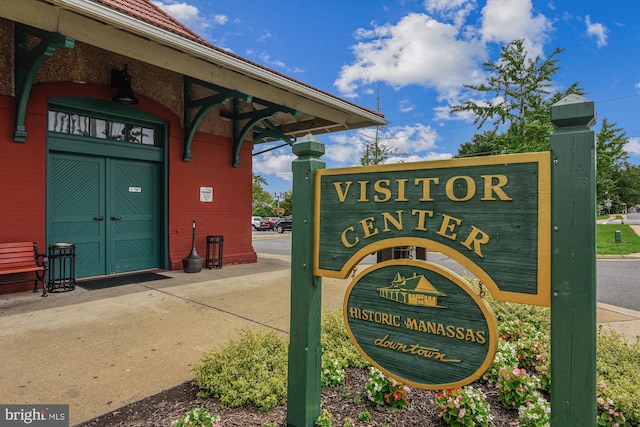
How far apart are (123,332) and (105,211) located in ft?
12.5

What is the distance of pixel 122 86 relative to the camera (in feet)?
22.0

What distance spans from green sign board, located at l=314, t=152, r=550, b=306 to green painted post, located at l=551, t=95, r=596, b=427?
0.16ft

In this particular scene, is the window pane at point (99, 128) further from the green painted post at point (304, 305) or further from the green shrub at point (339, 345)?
the green painted post at point (304, 305)

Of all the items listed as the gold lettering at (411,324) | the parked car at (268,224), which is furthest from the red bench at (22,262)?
the parked car at (268,224)

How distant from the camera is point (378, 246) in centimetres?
201

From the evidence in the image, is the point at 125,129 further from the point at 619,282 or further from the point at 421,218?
the point at 619,282

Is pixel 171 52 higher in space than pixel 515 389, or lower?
higher

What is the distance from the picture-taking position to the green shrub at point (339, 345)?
3.04 metres

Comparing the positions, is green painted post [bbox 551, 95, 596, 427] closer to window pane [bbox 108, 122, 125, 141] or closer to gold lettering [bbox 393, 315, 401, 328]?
gold lettering [bbox 393, 315, 401, 328]

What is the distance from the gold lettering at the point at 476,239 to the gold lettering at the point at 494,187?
0.16m

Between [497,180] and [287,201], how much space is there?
46760 millimetres

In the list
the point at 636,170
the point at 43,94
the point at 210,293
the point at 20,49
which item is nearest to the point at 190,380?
the point at 210,293

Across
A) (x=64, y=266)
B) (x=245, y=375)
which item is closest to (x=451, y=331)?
(x=245, y=375)

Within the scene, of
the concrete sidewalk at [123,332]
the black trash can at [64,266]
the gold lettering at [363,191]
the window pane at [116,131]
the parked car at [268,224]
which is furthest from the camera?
the parked car at [268,224]
